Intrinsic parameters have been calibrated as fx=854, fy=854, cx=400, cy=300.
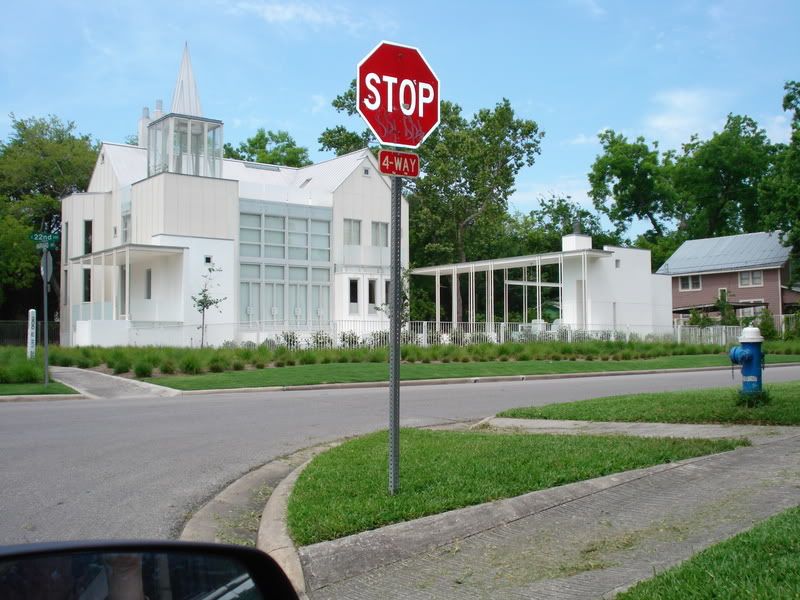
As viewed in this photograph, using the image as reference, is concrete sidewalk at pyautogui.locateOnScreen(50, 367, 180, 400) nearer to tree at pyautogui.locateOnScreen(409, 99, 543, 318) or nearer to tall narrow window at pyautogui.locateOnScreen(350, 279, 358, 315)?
tall narrow window at pyautogui.locateOnScreen(350, 279, 358, 315)

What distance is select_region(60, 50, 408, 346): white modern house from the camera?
3628 centimetres

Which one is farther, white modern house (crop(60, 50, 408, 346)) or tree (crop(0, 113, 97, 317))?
tree (crop(0, 113, 97, 317))

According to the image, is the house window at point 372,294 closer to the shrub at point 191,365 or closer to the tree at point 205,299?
the tree at point 205,299

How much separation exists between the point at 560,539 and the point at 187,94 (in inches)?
1407

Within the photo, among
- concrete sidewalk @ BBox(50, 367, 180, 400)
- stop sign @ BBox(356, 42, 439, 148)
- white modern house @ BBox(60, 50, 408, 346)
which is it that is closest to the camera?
stop sign @ BBox(356, 42, 439, 148)

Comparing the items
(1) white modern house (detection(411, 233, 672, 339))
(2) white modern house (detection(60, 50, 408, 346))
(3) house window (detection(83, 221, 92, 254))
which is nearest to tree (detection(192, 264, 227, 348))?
(2) white modern house (detection(60, 50, 408, 346))

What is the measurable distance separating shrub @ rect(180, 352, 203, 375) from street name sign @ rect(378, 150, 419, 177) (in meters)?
18.9

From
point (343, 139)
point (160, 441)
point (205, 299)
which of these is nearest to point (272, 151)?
point (343, 139)

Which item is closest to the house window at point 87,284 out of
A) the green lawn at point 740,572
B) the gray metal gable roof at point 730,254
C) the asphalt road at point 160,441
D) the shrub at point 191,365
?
the shrub at point 191,365

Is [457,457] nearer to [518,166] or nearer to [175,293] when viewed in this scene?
[175,293]

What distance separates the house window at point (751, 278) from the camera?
196 feet

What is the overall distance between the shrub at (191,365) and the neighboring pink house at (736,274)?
4181 cm

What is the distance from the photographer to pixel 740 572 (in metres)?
4.91

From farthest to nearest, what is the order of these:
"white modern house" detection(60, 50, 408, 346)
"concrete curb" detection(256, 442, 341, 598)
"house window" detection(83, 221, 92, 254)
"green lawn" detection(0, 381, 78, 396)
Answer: "house window" detection(83, 221, 92, 254) < "white modern house" detection(60, 50, 408, 346) < "green lawn" detection(0, 381, 78, 396) < "concrete curb" detection(256, 442, 341, 598)
